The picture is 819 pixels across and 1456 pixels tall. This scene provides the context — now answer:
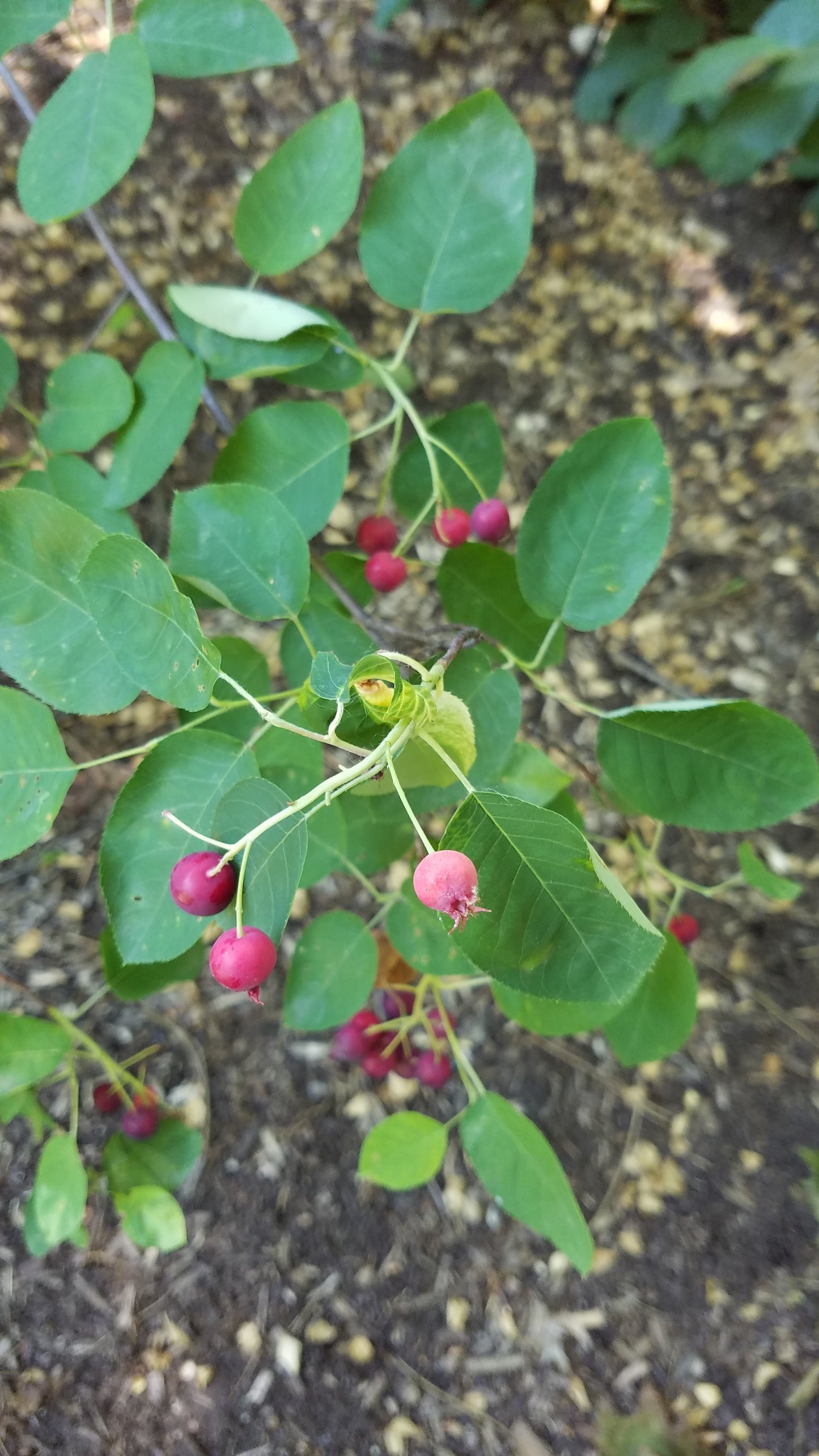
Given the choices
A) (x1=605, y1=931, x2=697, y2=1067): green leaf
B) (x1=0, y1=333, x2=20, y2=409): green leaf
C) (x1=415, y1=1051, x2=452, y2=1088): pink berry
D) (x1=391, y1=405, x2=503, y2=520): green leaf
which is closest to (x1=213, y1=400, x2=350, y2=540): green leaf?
(x1=391, y1=405, x2=503, y2=520): green leaf

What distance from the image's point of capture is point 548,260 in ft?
5.81

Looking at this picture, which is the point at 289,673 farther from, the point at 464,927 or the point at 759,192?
the point at 759,192

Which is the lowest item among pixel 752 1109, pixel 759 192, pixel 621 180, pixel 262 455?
pixel 752 1109

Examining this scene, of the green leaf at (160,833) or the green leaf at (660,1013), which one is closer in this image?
the green leaf at (160,833)

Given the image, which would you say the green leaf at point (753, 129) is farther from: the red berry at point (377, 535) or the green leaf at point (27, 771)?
the green leaf at point (27, 771)

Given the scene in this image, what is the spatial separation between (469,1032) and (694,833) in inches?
21.9

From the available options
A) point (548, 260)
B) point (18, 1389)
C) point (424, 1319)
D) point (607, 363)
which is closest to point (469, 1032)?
point (424, 1319)

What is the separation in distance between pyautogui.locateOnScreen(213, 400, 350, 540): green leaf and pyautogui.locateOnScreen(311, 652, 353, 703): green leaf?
38 centimetres

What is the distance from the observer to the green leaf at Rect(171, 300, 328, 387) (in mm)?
943

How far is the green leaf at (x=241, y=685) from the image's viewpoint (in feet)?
2.93

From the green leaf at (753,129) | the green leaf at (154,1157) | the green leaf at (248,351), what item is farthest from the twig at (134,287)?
the green leaf at (753,129)

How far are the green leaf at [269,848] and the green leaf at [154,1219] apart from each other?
67 centimetres

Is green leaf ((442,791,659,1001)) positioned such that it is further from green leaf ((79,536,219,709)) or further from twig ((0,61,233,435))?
twig ((0,61,233,435))

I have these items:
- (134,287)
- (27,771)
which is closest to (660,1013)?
(27,771)
